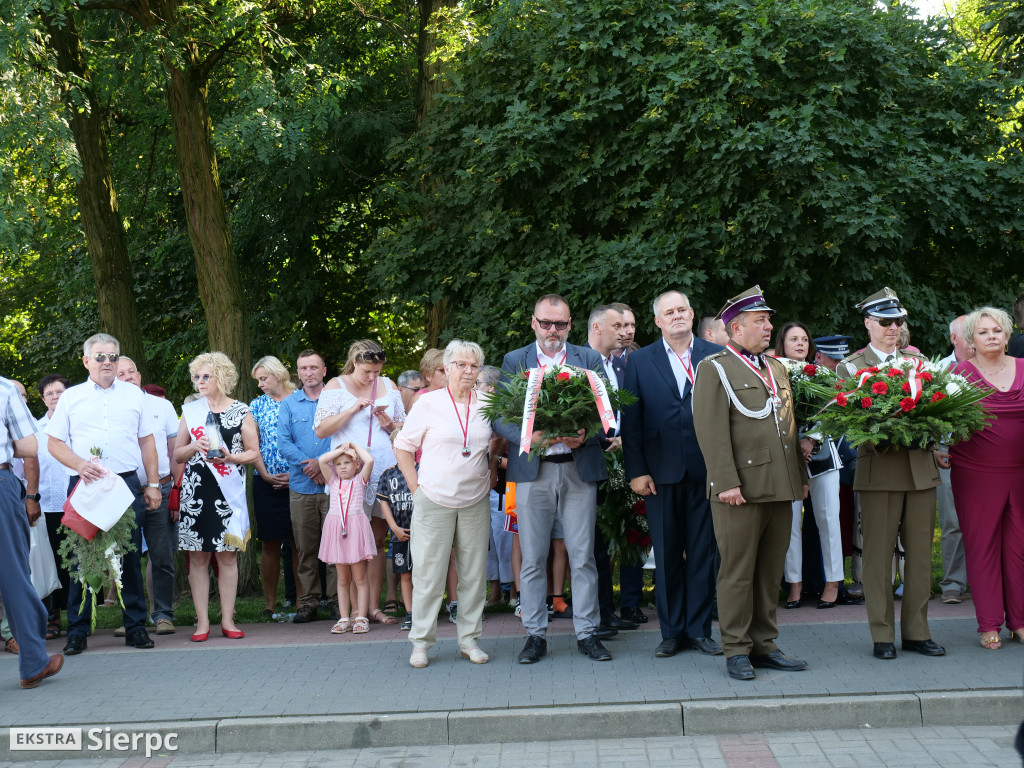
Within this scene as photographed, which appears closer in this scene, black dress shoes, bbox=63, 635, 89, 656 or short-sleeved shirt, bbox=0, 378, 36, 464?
short-sleeved shirt, bbox=0, 378, 36, 464

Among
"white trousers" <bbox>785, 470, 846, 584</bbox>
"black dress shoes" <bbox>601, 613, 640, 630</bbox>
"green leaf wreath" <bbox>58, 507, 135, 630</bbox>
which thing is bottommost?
"black dress shoes" <bbox>601, 613, 640, 630</bbox>

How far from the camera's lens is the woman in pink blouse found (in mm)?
6773

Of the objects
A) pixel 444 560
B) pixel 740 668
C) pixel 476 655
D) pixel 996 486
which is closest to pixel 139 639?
pixel 444 560

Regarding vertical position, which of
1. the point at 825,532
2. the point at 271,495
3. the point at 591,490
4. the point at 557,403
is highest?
the point at 557,403

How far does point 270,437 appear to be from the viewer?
9289 mm

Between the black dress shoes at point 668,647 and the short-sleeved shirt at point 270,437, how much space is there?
4.03 m

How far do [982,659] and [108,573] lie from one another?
240 inches

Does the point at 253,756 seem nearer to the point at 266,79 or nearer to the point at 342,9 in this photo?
the point at 266,79

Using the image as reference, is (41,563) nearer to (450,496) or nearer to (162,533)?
(162,533)

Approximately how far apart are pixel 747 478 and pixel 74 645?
521 centimetres

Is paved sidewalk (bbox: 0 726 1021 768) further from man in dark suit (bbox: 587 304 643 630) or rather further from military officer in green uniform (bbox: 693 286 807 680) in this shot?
man in dark suit (bbox: 587 304 643 630)

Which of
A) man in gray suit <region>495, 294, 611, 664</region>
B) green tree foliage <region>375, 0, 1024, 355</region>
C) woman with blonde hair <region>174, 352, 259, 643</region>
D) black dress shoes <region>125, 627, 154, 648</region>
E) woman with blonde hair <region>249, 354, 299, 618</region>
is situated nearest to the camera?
man in gray suit <region>495, 294, 611, 664</region>

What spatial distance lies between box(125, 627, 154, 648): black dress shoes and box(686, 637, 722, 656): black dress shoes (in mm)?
4168

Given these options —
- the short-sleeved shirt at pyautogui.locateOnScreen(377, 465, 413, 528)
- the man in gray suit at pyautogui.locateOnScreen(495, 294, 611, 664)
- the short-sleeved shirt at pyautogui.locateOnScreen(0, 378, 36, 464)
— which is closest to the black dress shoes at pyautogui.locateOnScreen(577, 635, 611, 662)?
the man in gray suit at pyautogui.locateOnScreen(495, 294, 611, 664)
